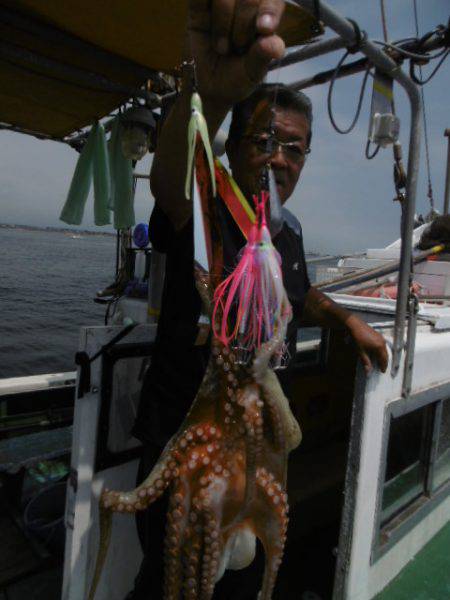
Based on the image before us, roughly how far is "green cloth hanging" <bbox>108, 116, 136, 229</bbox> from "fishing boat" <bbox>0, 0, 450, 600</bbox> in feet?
1.21

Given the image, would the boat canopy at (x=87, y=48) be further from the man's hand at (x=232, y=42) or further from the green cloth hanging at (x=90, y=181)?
the man's hand at (x=232, y=42)

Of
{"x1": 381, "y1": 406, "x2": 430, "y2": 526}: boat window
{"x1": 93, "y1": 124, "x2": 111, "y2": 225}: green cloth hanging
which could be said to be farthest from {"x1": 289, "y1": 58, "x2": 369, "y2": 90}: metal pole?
{"x1": 93, "y1": 124, "x2": 111, "y2": 225}: green cloth hanging

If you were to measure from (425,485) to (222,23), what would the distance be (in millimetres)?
3080

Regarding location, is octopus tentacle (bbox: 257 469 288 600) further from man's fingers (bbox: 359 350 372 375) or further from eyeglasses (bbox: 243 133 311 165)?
eyeglasses (bbox: 243 133 311 165)

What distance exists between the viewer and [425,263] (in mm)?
5215

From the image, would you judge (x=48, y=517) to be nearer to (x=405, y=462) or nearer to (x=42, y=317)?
(x=405, y=462)

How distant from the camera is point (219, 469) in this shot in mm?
1472

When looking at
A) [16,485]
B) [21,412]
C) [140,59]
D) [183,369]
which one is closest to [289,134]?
[183,369]

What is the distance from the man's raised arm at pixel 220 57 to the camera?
1056 millimetres

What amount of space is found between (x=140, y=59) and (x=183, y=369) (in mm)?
2473

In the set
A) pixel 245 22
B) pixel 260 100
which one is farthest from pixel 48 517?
pixel 245 22

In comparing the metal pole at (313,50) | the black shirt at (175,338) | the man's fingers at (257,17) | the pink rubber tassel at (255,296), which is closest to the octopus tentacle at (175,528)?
the black shirt at (175,338)

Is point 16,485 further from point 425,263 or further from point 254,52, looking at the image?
point 425,263

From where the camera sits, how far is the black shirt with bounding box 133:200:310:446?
67.0 inches
